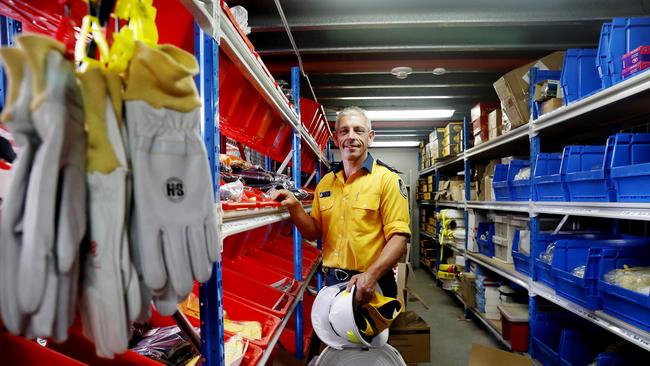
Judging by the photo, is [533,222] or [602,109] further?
[533,222]

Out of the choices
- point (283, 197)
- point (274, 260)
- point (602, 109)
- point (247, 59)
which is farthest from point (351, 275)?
point (602, 109)

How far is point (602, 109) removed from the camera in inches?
97.0

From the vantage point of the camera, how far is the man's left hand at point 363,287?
1915 mm

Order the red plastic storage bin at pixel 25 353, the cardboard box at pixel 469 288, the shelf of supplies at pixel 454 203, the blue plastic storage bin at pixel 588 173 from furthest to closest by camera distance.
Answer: the shelf of supplies at pixel 454 203
the cardboard box at pixel 469 288
the blue plastic storage bin at pixel 588 173
the red plastic storage bin at pixel 25 353

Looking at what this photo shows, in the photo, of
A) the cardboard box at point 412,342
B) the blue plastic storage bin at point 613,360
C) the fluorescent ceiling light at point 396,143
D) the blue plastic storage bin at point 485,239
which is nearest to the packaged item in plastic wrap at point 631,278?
the blue plastic storage bin at point 613,360

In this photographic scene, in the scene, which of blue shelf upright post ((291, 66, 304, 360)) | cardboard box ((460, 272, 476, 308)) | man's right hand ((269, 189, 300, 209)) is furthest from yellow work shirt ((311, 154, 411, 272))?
cardboard box ((460, 272, 476, 308))

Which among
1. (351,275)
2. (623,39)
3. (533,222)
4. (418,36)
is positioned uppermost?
(418,36)

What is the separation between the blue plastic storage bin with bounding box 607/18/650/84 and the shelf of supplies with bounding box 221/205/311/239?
2138 millimetres

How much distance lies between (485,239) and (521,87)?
1972 millimetres

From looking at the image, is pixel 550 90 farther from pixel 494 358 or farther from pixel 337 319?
pixel 337 319

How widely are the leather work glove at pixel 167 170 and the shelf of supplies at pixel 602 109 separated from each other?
221cm

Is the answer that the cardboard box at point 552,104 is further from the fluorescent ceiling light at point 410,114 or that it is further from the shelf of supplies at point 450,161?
the fluorescent ceiling light at point 410,114

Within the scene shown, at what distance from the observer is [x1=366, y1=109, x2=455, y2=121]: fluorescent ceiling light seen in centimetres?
596

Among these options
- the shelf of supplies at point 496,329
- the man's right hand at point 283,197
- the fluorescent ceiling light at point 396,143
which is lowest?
the shelf of supplies at point 496,329
